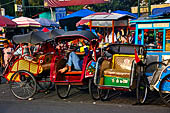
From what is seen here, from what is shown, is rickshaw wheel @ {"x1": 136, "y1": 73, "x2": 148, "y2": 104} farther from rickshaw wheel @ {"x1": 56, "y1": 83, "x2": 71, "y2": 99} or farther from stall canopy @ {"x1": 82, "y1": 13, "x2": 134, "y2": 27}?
stall canopy @ {"x1": 82, "y1": 13, "x2": 134, "y2": 27}

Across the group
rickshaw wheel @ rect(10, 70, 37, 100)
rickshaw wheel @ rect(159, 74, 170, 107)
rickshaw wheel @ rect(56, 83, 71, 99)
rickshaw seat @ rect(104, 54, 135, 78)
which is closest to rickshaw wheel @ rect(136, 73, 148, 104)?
rickshaw wheel @ rect(159, 74, 170, 107)

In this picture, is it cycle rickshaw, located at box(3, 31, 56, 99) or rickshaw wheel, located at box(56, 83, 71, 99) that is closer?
rickshaw wheel, located at box(56, 83, 71, 99)

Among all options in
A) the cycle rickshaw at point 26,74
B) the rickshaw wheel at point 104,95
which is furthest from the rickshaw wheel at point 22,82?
the rickshaw wheel at point 104,95

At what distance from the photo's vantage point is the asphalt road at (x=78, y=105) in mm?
5637

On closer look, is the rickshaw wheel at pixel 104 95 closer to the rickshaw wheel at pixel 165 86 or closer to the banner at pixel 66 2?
the rickshaw wheel at pixel 165 86

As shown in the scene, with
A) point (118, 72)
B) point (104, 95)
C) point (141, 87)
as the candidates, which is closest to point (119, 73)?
point (118, 72)

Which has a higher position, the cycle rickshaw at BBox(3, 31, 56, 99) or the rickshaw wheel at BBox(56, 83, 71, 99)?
the cycle rickshaw at BBox(3, 31, 56, 99)

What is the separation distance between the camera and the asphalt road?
18.5 feet

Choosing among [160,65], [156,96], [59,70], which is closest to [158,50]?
[160,65]

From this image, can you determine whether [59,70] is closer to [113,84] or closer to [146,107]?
[113,84]

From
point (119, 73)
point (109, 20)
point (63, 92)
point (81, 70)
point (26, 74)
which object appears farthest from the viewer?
point (109, 20)

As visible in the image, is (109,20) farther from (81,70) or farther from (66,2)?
(81,70)

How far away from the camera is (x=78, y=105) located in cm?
611

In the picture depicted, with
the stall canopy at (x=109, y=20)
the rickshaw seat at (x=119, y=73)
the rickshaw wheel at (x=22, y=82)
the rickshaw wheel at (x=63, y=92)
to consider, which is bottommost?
the rickshaw wheel at (x=63, y=92)
